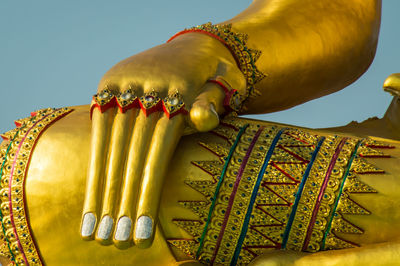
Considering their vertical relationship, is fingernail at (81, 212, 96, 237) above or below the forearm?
below

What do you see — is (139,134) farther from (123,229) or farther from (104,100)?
(123,229)

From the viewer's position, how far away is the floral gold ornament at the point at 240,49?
2.96 metres

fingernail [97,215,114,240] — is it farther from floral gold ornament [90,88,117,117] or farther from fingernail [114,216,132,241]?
floral gold ornament [90,88,117,117]

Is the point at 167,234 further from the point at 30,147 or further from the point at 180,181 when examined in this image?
the point at 30,147

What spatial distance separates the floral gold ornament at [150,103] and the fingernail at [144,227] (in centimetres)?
38

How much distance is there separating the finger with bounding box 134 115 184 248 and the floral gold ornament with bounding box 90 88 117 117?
19 cm

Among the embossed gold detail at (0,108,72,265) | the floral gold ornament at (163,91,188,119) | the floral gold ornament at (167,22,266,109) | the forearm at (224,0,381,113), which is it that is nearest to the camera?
the floral gold ornament at (163,91,188,119)

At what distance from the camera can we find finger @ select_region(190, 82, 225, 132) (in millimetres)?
2361

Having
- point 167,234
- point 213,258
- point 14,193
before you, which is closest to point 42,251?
point 14,193

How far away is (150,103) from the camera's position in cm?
243

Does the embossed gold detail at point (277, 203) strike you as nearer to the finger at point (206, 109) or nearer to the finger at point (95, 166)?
the finger at point (206, 109)

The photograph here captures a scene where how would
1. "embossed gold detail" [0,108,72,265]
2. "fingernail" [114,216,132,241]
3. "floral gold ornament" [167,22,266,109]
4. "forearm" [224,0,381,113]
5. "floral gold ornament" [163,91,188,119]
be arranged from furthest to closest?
"forearm" [224,0,381,113], "floral gold ornament" [167,22,266,109], "embossed gold detail" [0,108,72,265], "floral gold ornament" [163,91,188,119], "fingernail" [114,216,132,241]

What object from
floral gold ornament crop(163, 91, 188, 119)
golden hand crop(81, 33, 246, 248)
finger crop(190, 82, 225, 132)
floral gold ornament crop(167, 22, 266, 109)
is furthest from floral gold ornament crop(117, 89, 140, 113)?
floral gold ornament crop(167, 22, 266, 109)

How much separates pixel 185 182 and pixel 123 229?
1.14 feet
